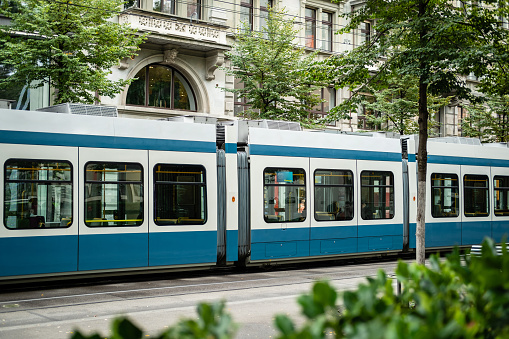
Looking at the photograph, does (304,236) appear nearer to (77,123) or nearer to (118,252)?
(118,252)

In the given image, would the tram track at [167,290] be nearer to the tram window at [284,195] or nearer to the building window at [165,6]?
the tram window at [284,195]

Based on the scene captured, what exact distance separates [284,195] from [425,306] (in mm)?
12186

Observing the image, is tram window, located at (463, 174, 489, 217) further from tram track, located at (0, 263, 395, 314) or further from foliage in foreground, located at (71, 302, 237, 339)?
foliage in foreground, located at (71, 302, 237, 339)

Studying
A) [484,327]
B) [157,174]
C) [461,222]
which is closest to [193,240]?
[157,174]

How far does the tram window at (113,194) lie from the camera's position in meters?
12.0

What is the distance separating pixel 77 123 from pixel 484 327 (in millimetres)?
10307

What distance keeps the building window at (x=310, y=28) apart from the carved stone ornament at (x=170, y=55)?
27.4 feet

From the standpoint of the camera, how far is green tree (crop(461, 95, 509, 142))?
31781mm

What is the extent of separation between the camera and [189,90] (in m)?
26.4

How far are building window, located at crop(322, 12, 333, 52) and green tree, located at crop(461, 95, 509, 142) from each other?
7743mm

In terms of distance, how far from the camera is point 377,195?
1664cm

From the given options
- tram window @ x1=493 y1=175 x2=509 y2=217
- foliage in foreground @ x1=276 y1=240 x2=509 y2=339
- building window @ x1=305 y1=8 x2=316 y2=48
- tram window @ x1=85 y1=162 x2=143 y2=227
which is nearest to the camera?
foliage in foreground @ x1=276 y1=240 x2=509 y2=339

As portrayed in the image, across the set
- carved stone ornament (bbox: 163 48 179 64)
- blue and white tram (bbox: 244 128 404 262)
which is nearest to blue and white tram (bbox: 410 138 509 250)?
blue and white tram (bbox: 244 128 404 262)

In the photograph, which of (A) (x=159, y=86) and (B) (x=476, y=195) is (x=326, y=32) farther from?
(B) (x=476, y=195)
